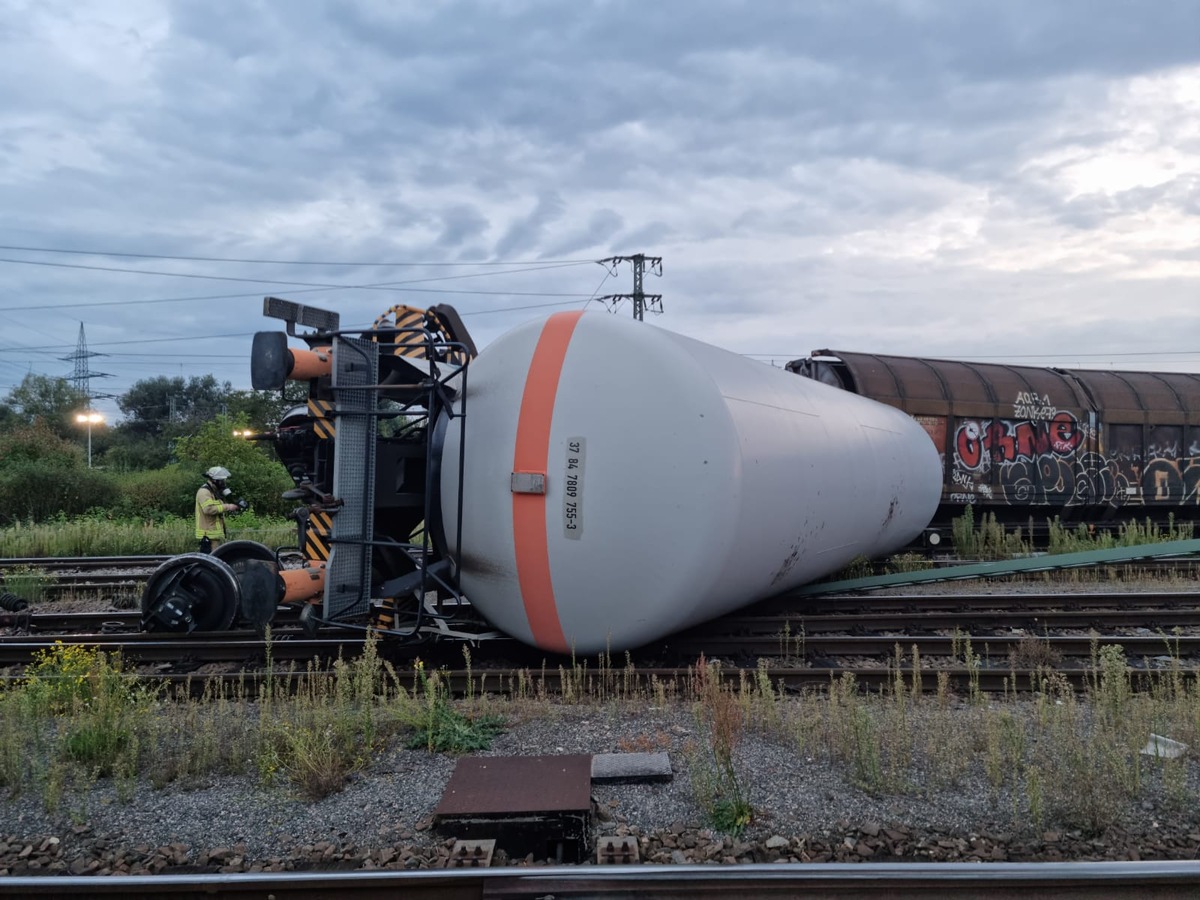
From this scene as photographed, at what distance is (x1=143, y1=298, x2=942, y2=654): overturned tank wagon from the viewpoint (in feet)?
18.1

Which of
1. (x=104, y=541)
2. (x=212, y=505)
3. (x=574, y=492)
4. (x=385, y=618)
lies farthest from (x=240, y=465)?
(x=574, y=492)

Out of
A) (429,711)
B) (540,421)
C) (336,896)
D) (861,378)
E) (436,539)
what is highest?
(861,378)

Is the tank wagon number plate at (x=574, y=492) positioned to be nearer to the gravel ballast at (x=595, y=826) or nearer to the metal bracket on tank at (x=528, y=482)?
the metal bracket on tank at (x=528, y=482)

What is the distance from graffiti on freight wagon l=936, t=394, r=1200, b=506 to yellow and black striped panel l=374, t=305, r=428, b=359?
10.0m

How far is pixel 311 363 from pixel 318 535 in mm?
1350

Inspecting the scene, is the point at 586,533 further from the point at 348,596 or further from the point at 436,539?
the point at 348,596

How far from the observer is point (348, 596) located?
6.35m

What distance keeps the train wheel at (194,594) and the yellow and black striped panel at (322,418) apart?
66.3 inches

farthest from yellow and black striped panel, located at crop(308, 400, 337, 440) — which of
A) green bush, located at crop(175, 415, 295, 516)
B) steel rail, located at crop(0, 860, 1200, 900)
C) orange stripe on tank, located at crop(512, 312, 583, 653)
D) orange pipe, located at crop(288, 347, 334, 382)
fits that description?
green bush, located at crop(175, 415, 295, 516)

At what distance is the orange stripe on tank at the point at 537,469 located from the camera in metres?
5.69

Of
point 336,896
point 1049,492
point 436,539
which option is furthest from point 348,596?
point 1049,492

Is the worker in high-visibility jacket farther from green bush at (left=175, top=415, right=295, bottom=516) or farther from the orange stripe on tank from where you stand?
green bush at (left=175, top=415, right=295, bottom=516)

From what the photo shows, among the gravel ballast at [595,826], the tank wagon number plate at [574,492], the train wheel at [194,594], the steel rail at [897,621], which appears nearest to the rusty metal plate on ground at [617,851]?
the gravel ballast at [595,826]

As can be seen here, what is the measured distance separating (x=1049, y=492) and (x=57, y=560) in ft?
55.6
